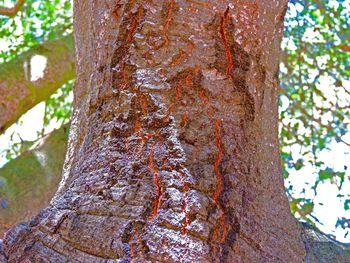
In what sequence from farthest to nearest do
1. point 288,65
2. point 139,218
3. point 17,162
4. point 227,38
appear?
point 288,65 → point 17,162 → point 227,38 → point 139,218

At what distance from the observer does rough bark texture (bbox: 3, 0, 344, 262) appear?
869 millimetres

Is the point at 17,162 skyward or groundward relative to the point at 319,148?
groundward

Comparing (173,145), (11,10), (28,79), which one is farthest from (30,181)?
(173,145)

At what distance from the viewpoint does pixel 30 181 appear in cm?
246

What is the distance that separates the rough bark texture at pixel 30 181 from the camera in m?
2.35

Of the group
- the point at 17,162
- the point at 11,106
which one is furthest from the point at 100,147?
the point at 11,106

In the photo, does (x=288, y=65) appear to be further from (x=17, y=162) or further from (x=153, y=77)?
(x=153, y=77)

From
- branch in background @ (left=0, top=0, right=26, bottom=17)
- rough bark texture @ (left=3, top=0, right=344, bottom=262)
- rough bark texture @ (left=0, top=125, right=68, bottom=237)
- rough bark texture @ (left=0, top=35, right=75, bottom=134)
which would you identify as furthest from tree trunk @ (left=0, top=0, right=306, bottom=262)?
branch in background @ (left=0, top=0, right=26, bottom=17)

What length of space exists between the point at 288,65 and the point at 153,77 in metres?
2.84

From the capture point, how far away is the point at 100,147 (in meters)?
1.01

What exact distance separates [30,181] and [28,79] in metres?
0.60

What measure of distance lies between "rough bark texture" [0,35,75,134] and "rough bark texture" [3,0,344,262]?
1590 millimetres

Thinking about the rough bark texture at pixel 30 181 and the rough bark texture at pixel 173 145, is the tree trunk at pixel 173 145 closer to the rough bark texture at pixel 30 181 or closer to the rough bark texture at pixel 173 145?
the rough bark texture at pixel 173 145

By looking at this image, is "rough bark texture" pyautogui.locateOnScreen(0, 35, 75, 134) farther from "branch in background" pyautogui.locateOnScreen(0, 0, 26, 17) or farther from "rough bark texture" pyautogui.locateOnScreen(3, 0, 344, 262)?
"rough bark texture" pyautogui.locateOnScreen(3, 0, 344, 262)
